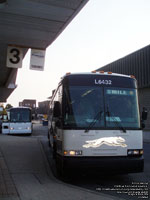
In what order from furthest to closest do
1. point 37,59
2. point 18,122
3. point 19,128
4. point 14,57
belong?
point 18,122 → point 19,128 → point 37,59 → point 14,57

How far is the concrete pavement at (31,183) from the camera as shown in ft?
17.8

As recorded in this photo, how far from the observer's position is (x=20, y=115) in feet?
80.8

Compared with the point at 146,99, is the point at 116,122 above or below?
below

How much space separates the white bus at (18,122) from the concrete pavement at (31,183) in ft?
47.3

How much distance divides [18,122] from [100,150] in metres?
18.7

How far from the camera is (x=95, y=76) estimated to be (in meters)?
7.51

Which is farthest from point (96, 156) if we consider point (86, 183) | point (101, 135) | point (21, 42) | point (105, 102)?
point (21, 42)

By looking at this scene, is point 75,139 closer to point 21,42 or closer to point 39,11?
point 39,11

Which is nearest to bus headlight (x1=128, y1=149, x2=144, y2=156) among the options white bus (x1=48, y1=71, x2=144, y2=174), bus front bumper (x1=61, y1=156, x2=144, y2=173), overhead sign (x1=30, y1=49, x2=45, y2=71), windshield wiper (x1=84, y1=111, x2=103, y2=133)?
white bus (x1=48, y1=71, x2=144, y2=174)

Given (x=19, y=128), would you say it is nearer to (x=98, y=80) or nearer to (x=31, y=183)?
(x=98, y=80)

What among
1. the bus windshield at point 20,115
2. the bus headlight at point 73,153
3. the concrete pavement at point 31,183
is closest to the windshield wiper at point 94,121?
the bus headlight at point 73,153

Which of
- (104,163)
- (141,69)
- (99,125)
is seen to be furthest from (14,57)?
(141,69)

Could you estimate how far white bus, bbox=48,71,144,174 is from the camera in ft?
22.0

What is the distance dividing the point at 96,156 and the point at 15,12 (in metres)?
4.66
